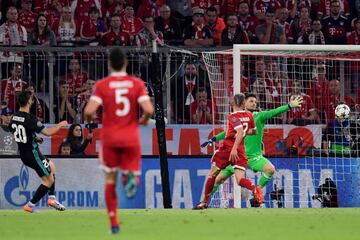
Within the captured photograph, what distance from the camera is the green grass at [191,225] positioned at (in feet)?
42.4

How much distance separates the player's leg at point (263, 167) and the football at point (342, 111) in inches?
107

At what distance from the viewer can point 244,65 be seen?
22.6 meters

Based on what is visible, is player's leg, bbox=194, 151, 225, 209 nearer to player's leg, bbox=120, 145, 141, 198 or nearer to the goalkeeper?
the goalkeeper

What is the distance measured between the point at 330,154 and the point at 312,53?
2064 mm

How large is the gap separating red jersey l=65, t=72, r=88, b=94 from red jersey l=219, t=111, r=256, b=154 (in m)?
4.20

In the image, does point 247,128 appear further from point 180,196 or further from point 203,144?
point 180,196

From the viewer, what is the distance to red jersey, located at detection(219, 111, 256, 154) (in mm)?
18578

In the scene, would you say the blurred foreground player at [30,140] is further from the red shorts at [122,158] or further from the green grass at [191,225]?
the red shorts at [122,158]

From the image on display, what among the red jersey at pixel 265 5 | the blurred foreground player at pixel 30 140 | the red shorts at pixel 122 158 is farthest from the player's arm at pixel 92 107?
the red jersey at pixel 265 5

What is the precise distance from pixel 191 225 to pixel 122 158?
2.38 metres

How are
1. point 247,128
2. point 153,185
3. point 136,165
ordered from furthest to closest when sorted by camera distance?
1. point 153,185
2. point 247,128
3. point 136,165

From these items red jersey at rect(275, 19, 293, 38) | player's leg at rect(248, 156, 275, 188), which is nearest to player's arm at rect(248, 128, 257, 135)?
player's leg at rect(248, 156, 275, 188)

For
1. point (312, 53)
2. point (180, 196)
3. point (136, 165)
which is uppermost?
point (312, 53)

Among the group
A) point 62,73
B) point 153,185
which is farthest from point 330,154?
point 62,73
